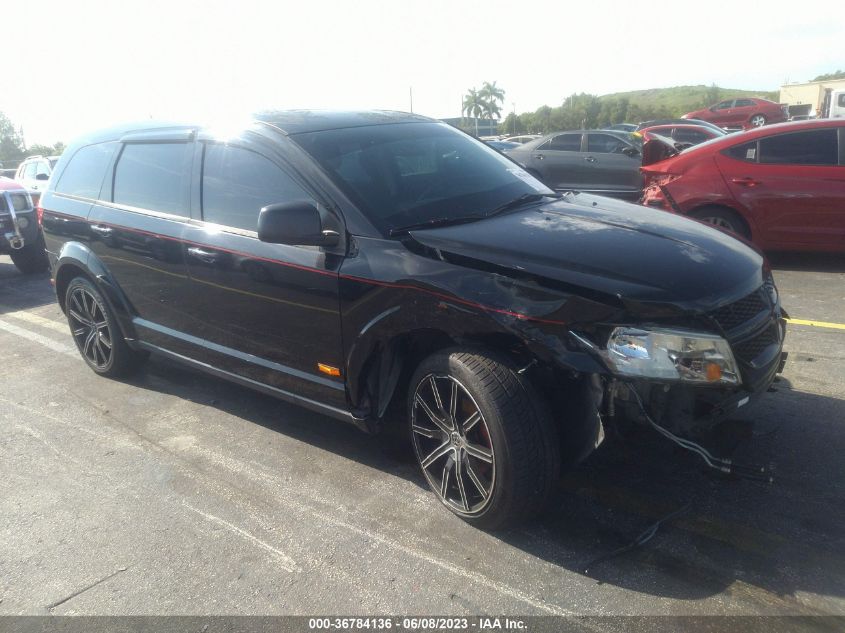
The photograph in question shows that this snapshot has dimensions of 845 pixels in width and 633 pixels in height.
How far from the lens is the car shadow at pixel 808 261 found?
23.9 feet

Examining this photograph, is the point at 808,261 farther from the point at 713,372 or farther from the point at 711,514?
the point at 713,372

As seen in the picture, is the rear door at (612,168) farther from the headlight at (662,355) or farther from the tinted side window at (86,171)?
the headlight at (662,355)

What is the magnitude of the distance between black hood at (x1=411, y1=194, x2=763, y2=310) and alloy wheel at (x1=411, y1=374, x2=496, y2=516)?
0.61m

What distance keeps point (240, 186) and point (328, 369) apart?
1.17 m

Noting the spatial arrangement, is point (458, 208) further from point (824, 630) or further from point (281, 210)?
point (824, 630)

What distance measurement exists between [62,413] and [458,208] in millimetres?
3105

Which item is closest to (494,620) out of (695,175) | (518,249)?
(518,249)

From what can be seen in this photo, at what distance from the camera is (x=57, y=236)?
5.35m

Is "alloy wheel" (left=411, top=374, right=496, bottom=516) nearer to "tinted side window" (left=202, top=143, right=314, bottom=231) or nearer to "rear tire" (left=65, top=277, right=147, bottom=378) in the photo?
"tinted side window" (left=202, top=143, right=314, bottom=231)

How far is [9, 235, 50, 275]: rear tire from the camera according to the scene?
10.1 metres

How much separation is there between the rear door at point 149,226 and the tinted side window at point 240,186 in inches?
8.9

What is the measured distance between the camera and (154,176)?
4500mm

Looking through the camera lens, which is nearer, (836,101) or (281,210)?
(281,210)

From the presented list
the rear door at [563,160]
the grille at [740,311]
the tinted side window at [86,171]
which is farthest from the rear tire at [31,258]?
the grille at [740,311]
